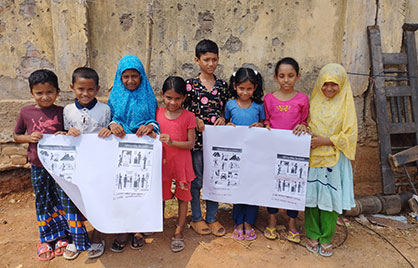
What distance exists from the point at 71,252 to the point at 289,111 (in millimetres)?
2245

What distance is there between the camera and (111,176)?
224cm

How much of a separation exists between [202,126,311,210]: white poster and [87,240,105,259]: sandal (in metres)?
1.07

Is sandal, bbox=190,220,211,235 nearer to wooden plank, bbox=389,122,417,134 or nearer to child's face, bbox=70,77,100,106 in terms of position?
child's face, bbox=70,77,100,106

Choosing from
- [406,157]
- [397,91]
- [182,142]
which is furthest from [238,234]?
[397,91]

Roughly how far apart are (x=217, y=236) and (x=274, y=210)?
618 millimetres

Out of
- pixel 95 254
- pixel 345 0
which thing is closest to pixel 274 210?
pixel 95 254

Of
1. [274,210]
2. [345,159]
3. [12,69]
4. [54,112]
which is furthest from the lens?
[12,69]

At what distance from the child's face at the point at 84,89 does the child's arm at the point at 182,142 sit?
2.19 ft

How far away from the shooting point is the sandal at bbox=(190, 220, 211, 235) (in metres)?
2.81

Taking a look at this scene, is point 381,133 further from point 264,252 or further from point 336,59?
point 264,252

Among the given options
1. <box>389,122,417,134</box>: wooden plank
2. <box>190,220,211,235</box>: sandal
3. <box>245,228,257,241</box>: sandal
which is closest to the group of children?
<box>190,220,211,235</box>: sandal

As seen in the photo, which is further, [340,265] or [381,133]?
[381,133]

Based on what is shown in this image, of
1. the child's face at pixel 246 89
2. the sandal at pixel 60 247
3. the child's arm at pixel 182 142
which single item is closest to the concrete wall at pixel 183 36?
the child's face at pixel 246 89

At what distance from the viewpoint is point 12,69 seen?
3422mm
